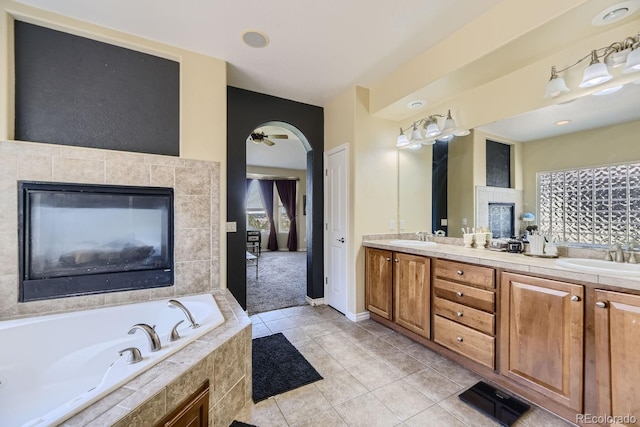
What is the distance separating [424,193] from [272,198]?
6135 mm

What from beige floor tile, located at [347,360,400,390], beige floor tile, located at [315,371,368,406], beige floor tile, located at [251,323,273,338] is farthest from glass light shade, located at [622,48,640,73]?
beige floor tile, located at [251,323,273,338]

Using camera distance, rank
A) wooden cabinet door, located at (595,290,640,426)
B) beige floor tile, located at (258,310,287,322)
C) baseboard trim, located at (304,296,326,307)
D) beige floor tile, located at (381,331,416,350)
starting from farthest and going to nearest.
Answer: baseboard trim, located at (304,296,326,307)
beige floor tile, located at (258,310,287,322)
beige floor tile, located at (381,331,416,350)
wooden cabinet door, located at (595,290,640,426)

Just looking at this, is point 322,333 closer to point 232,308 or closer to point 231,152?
point 232,308

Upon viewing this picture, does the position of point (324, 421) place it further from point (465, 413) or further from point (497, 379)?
point (497, 379)

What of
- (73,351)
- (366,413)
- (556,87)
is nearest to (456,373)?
(366,413)

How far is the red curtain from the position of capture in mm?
8648

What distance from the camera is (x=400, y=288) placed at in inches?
104

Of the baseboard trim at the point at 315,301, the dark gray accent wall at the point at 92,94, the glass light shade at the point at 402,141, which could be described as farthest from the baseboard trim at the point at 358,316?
the dark gray accent wall at the point at 92,94

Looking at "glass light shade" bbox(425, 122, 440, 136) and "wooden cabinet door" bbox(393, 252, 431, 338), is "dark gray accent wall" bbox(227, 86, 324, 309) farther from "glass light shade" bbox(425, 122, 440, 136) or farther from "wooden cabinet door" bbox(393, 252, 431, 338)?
"glass light shade" bbox(425, 122, 440, 136)

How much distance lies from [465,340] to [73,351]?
280 cm

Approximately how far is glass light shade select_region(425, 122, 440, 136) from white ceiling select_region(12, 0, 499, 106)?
72cm

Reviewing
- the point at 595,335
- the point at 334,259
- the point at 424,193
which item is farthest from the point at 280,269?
the point at 595,335

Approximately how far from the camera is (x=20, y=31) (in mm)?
1903

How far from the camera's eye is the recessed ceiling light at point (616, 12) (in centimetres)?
146
